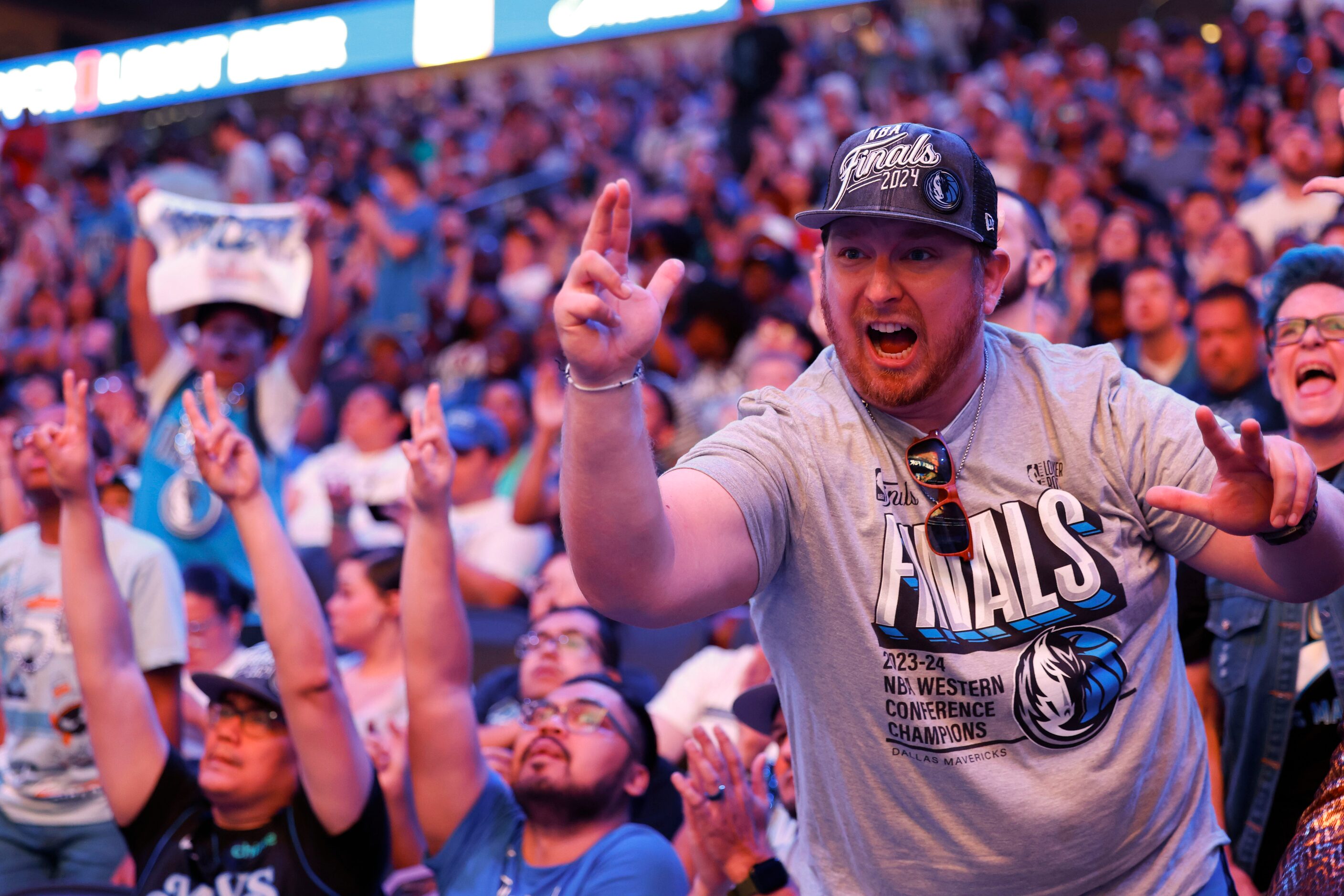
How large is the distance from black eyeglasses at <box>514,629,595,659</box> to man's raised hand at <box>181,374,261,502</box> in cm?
98

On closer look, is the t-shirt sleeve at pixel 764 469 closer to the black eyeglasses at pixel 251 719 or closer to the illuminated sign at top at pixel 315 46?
the black eyeglasses at pixel 251 719

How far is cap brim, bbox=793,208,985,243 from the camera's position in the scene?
1.58 metres

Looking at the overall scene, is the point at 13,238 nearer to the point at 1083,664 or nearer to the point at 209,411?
the point at 209,411

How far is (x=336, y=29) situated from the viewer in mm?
12438

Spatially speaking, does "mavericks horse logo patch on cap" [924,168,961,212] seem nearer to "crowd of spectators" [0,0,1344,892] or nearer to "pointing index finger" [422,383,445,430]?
"crowd of spectators" [0,0,1344,892]

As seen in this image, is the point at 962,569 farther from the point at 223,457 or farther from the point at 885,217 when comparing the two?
the point at 223,457

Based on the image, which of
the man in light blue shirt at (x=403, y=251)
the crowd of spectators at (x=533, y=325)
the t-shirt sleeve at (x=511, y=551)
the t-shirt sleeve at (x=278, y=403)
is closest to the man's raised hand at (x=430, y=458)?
the crowd of spectators at (x=533, y=325)

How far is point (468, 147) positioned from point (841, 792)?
11.1 meters

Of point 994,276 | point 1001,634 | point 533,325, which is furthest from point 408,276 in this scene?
point 1001,634

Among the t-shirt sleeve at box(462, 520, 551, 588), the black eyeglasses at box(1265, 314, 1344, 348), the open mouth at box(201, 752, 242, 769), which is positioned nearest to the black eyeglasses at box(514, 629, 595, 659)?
the open mouth at box(201, 752, 242, 769)

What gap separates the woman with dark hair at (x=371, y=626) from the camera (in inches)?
147

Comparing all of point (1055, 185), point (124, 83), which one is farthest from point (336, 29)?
point (1055, 185)

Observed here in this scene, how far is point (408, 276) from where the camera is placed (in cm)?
887

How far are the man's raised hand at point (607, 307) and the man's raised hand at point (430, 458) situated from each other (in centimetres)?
117
